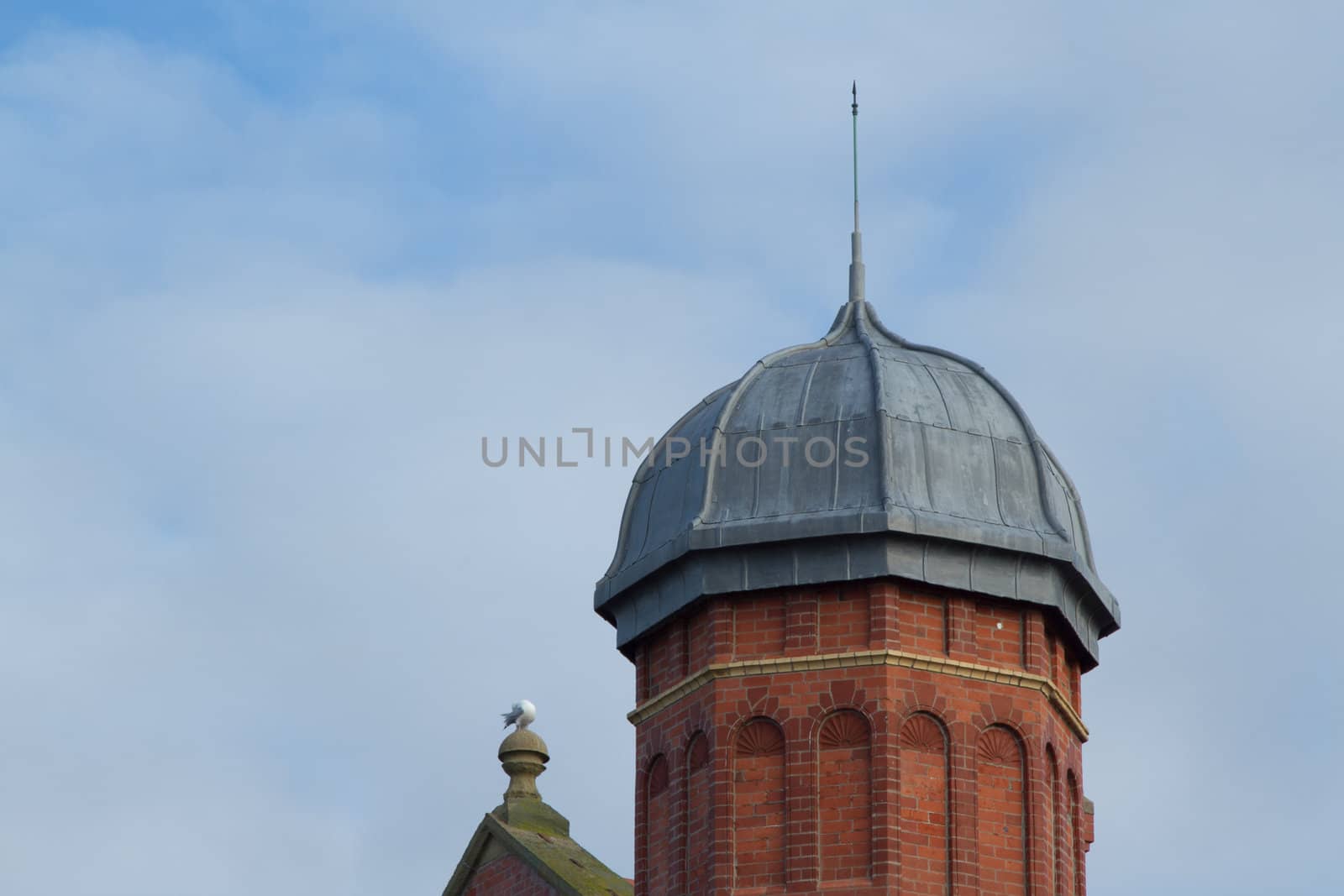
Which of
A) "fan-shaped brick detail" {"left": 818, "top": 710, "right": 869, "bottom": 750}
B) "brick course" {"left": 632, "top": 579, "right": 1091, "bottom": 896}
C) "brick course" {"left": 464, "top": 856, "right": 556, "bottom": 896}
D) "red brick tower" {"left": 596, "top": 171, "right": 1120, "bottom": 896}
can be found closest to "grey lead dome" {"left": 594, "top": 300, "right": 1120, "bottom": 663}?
"red brick tower" {"left": 596, "top": 171, "right": 1120, "bottom": 896}

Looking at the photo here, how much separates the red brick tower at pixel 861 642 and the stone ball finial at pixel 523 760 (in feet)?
13.5

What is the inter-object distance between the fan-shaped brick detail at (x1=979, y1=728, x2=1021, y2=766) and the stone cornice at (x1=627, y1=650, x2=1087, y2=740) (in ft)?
1.82

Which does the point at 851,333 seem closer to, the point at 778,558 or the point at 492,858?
the point at 778,558

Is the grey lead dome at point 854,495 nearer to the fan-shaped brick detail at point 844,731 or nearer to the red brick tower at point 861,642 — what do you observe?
the red brick tower at point 861,642

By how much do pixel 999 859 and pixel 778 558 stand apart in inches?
155

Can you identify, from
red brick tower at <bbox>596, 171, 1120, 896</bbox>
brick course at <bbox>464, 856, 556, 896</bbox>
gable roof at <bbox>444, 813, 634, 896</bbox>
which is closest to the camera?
red brick tower at <bbox>596, 171, 1120, 896</bbox>

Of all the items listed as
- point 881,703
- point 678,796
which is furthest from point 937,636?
point 678,796

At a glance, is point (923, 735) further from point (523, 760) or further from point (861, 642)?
point (523, 760)

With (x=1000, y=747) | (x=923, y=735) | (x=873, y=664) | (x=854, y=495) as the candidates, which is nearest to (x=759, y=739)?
(x=873, y=664)

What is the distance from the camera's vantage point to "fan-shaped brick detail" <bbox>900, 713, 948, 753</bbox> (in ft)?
107

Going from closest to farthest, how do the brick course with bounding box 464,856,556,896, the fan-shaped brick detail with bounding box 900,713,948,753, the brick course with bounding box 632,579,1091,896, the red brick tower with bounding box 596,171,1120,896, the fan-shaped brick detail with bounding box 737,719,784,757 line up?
the brick course with bounding box 632,579,1091,896 → the red brick tower with bounding box 596,171,1120,896 → the fan-shaped brick detail with bounding box 900,713,948,753 → the fan-shaped brick detail with bounding box 737,719,784,757 → the brick course with bounding box 464,856,556,896

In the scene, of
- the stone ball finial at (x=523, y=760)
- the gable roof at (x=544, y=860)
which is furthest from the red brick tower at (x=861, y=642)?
the stone ball finial at (x=523, y=760)

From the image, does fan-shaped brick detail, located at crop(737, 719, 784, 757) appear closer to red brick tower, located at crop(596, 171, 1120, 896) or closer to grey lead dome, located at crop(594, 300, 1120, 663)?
red brick tower, located at crop(596, 171, 1120, 896)

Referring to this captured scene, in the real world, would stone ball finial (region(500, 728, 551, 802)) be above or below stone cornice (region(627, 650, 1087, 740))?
above
